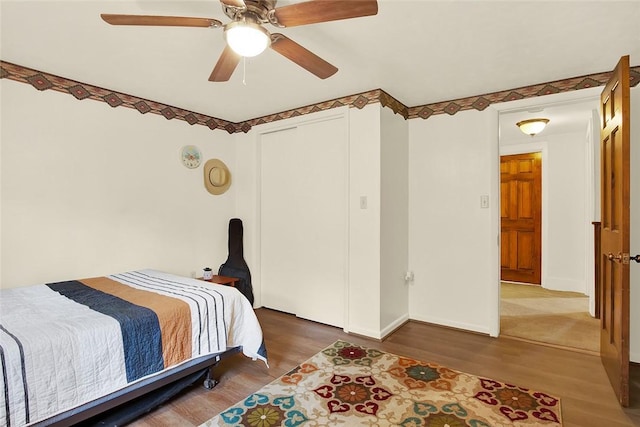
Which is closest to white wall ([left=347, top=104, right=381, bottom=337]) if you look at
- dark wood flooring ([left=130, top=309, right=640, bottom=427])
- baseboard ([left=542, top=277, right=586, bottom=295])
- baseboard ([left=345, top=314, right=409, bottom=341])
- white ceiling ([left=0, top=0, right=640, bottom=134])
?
baseboard ([left=345, top=314, right=409, bottom=341])

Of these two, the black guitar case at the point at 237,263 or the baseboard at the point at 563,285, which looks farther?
the baseboard at the point at 563,285

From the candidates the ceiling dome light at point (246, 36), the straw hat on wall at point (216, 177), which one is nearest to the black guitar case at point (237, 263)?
the straw hat on wall at point (216, 177)

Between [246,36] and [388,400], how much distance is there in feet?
7.45

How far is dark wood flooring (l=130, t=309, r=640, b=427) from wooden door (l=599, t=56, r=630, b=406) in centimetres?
18

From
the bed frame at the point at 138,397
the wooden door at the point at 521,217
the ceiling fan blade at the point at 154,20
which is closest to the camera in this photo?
the ceiling fan blade at the point at 154,20

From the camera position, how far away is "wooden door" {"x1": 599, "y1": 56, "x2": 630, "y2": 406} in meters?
2.05

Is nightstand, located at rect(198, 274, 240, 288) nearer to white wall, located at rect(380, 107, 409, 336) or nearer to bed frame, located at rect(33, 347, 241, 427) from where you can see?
bed frame, located at rect(33, 347, 241, 427)

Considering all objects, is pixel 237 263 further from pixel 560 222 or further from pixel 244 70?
pixel 560 222

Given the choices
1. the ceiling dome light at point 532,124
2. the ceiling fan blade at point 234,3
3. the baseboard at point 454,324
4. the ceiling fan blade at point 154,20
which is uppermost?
the ceiling dome light at point 532,124

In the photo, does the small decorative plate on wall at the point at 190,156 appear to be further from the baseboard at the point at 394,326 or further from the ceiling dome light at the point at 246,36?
the baseboard at the point at 394,326

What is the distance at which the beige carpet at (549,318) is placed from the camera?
322 cm

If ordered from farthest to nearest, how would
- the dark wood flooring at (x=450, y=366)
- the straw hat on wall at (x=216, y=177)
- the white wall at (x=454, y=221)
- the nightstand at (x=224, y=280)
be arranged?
the straw hat on wall at (x=216, y=177) < the nightstand at (x=224, y=280) < the white wall at (x=454, y=221) < the dark wood flooring at (x=450, y=366)

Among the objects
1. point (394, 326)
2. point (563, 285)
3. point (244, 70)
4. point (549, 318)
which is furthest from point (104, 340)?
point (563, 285)

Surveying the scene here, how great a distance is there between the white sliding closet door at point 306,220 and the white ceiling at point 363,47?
637mm
